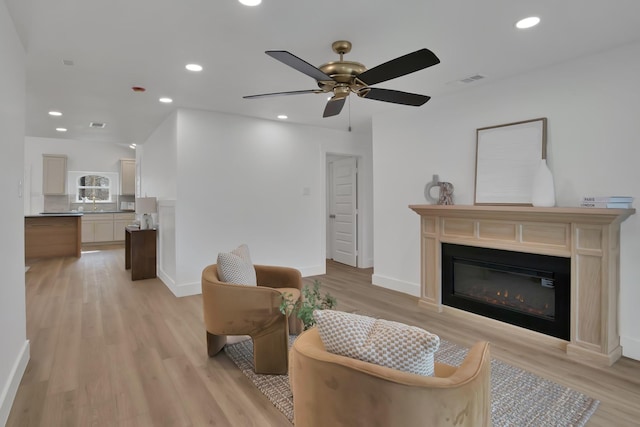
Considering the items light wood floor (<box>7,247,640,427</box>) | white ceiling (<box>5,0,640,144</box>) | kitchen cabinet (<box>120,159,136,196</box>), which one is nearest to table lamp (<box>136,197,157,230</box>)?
light wood floor (<box>7,247,640,427</box>)

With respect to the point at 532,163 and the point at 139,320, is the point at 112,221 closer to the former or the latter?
the point at 139,320

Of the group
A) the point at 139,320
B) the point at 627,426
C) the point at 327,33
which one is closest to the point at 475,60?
the point at 327,33

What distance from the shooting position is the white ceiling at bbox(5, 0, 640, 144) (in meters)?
2.31

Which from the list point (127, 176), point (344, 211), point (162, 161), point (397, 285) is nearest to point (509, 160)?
point (397, 285)

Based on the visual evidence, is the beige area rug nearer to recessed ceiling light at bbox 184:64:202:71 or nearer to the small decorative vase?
the small decorative vase

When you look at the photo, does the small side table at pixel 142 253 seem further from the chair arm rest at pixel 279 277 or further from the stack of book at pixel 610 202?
the stack of book at pixel 610 202

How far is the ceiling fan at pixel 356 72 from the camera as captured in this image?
6.81 ft

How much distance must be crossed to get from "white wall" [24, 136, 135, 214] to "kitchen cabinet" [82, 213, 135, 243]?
1366 mm

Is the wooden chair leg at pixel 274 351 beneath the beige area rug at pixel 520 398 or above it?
above

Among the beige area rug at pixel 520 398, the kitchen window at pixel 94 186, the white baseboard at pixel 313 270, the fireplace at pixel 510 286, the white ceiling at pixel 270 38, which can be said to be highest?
the white ceiling at pixel 270 38

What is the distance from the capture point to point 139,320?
3.80m

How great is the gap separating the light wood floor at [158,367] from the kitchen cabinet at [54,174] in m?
6.02

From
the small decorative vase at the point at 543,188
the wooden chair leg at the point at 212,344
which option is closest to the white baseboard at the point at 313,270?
the wooden chair leg at the point at 212,344

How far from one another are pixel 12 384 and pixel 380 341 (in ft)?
8.17
